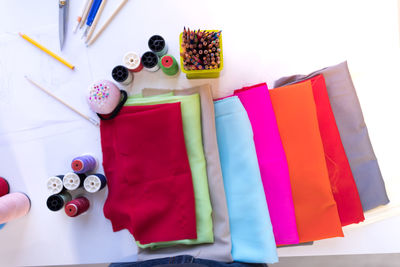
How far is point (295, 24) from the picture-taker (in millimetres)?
920

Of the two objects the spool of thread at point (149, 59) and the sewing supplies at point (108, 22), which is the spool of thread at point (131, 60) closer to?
the spool of thread at point (149, 59)

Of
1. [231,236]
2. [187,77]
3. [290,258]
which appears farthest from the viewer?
[290,258]

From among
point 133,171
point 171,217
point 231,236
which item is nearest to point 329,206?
point 231,236

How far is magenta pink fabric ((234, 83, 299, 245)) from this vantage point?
769 mm

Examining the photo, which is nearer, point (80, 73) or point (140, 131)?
point (140, 131)

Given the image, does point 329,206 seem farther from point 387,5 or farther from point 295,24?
point 387,5

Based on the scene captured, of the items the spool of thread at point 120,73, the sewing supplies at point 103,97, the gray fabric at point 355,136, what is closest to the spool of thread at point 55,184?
the sewing supplies at point 103,97

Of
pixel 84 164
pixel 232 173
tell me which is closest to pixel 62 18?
pixel 84 164

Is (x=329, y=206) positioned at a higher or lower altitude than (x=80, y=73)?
lower

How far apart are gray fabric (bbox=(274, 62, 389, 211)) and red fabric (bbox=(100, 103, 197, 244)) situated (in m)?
0.46

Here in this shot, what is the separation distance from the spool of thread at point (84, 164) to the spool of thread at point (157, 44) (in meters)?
0.42

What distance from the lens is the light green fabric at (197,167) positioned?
2.48 ft

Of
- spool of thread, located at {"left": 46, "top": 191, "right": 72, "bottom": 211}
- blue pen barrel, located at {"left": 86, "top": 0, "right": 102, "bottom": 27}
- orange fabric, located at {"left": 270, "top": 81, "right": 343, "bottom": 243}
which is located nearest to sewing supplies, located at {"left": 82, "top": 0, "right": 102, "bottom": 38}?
blue pen barrel, located at {"left": 86, "top": 0, "right": 102, "bottom": 27}

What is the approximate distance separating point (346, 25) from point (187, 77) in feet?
1.96
